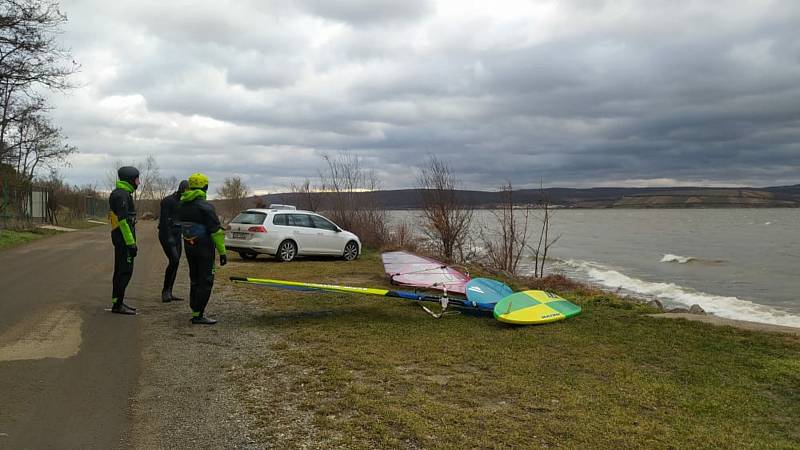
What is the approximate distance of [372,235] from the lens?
24.0 metres

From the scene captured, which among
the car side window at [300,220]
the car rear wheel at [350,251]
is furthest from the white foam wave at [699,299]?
the car side window at [300,220]

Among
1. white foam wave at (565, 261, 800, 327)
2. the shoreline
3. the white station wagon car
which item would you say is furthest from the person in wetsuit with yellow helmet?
white foam wave at (565, 261, 800, 327)

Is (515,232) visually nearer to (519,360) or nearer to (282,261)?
(282,261)

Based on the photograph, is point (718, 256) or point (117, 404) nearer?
point (117, 404)

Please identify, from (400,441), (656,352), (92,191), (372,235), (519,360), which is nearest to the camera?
(400,441)

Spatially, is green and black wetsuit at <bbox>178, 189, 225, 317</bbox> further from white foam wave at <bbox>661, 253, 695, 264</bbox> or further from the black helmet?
white foam wave at <bbox>661, 253, 695, 264</bbox>

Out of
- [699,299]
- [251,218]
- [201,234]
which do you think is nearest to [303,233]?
[251,218]

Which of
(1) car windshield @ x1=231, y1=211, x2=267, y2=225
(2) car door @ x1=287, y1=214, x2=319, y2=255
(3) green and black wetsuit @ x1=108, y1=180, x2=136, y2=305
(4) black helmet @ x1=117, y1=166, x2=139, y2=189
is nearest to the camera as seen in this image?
(3) green and black wetsuit @ x1=108, y1=180, x2=136, y2=305

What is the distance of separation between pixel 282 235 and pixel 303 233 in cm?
71

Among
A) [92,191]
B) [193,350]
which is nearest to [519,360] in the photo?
[193,350]

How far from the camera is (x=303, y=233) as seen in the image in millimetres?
17297

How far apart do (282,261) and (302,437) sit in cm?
1309

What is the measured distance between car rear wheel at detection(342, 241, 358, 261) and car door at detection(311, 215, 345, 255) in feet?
0.63

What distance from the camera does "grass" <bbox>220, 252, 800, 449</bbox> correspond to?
4176mm
